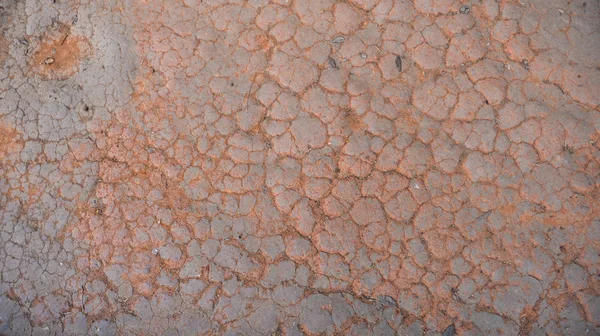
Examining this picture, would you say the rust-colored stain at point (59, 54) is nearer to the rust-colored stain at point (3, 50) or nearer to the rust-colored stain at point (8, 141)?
the rust-colored stain at point (3, 50)

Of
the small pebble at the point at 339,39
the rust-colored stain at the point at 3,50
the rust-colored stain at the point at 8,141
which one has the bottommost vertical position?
the rust-colored stain at the point at 8,141

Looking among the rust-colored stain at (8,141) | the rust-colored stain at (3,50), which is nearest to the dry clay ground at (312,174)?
the rust-colored stain at (8,141)

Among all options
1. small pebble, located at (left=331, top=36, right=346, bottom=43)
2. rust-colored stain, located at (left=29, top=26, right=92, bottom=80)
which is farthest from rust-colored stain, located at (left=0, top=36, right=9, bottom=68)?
small pebble, located at (left=331, top=36, right=346, bottom=43)

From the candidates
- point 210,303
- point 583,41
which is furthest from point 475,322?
point 583,41

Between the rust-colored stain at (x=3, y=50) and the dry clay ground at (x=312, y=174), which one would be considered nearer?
the dry clay ground at (x=312, y=174)

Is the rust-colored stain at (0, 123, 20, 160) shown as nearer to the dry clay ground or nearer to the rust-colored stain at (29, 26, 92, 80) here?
the dry clay ground

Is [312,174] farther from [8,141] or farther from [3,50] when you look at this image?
[3,50]
